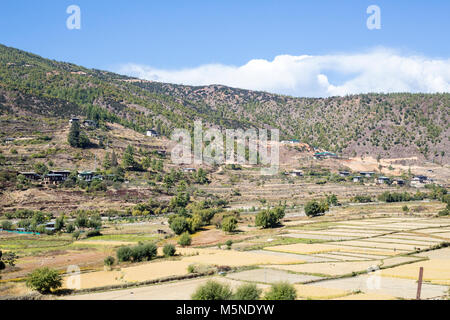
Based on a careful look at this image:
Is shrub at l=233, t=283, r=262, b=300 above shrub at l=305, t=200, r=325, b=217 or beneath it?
above

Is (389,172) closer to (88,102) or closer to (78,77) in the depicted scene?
(88,102)

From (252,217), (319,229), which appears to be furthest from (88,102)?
(319,229)

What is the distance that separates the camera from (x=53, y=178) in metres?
89.4

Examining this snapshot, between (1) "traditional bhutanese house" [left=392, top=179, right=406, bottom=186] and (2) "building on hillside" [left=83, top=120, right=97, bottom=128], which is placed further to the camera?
(2) "building on hillside" [left=83, top=120, right=97, bottom=128]

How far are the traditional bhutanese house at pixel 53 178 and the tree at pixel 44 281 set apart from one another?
204ft

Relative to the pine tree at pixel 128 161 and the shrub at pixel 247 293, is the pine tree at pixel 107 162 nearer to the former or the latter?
the pine tree at pixel 128 161

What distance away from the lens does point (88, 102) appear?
170 meters

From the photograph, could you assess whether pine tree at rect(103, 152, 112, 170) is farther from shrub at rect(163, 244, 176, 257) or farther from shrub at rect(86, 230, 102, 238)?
shrub at rect(163, 244, 176, 257)

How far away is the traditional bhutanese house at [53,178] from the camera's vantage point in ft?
291

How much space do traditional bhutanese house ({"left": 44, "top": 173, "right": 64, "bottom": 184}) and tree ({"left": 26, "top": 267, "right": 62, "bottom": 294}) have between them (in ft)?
204

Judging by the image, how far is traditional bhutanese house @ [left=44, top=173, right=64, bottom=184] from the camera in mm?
88594

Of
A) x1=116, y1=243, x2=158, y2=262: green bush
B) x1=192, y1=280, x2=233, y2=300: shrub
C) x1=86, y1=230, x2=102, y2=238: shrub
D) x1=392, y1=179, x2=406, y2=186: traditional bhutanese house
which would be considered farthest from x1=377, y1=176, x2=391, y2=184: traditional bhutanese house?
x1=192, y1=280, x2=233, y2=300: shrub

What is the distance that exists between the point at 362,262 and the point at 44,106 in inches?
5135

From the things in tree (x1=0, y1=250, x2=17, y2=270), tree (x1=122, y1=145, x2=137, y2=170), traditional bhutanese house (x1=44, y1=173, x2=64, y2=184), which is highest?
tree (x1=122, y1=145, x2=137, y2=170)
